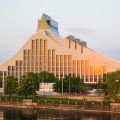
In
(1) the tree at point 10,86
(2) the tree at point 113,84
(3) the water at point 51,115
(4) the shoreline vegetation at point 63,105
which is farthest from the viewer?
(1) the tree at point 10,86

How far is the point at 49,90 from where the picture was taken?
96312mm

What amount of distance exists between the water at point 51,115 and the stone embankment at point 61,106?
7.38 feet

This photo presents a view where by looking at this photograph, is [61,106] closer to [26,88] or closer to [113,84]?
[113,84]

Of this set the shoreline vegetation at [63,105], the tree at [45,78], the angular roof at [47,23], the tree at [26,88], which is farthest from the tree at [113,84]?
the angular roof at [47,23]

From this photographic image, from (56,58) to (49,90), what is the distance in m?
33.6

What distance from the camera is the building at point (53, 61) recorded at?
12394 cm

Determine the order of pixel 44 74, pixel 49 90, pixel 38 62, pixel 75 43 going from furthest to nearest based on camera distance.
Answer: pixel 75 43, pixel 38 62, pixel 44 74, pixel 49 90

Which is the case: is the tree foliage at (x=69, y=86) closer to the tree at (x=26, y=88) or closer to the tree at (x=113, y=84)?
the tree at (x=26, y=88)

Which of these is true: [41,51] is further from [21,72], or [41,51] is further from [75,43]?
[75,43]

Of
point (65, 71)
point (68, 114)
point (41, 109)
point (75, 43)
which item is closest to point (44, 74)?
point (65, 71)

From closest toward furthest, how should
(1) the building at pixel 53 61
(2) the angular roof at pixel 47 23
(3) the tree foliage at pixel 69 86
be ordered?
(3) the tree foliage at pixel 69 86
(1) the building at pixel 53 61
(2) the angular roof at pixel 47 23

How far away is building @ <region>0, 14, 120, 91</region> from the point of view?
124m

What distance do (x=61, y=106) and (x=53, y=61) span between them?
62.5 meters

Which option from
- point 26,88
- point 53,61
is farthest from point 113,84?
point 53,61
